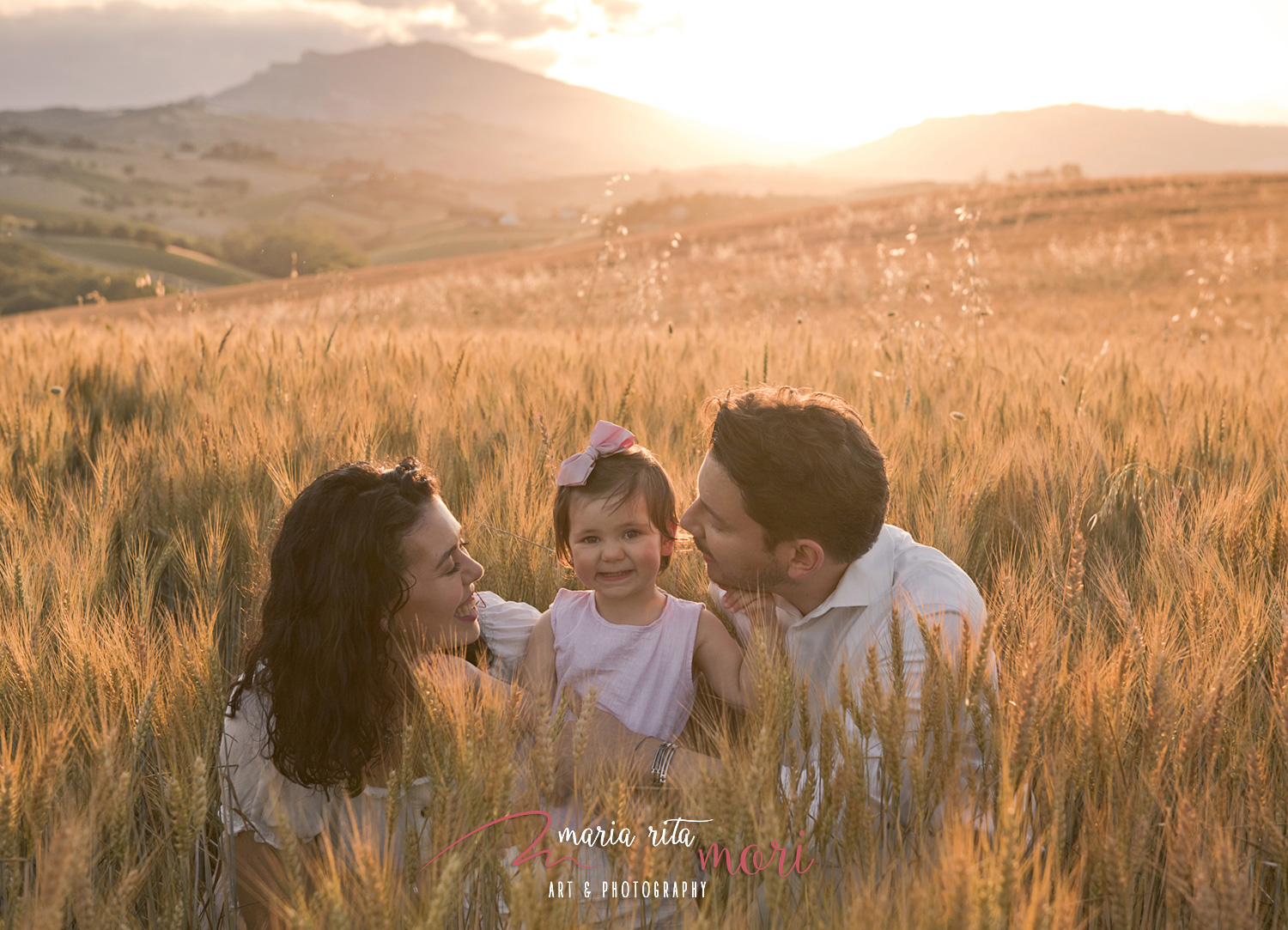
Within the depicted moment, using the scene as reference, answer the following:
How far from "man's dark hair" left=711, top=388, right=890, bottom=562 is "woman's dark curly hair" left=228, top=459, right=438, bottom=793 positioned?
0.76m

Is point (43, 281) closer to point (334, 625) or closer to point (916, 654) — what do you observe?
point (334, 625)

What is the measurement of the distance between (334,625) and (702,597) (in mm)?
976

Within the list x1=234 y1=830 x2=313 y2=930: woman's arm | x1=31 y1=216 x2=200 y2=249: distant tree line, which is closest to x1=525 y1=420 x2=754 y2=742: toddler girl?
x1=234 y1=830 x2=313 y2=930: woman's arm

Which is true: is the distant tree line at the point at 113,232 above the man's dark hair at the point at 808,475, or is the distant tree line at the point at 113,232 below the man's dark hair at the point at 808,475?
above

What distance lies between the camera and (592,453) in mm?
2180

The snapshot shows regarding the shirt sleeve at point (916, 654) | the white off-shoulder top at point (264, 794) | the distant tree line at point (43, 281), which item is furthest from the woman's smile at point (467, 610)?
the distant tree line at point (43, 281)

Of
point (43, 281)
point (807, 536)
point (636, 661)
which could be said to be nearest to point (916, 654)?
point (807, 536)

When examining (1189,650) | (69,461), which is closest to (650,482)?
(1189,650)

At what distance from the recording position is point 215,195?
8400 centimetres

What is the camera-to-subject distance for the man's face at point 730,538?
1.87m

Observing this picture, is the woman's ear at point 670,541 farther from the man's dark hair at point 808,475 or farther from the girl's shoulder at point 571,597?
the man's dark hair at point 808,475

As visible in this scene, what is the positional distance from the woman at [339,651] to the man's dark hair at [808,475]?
693mm

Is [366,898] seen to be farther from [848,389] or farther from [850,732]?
[848,389]

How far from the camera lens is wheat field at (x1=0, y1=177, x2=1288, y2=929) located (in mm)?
1053
